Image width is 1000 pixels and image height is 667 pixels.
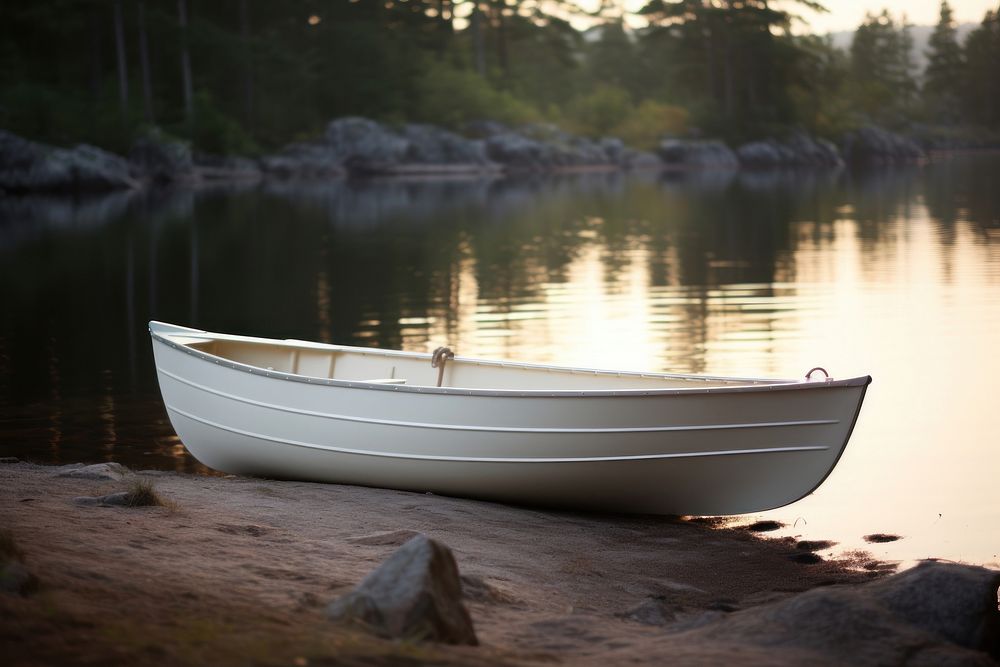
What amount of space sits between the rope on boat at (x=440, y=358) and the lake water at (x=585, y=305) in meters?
2.68

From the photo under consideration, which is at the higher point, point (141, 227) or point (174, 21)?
point (174, 21)

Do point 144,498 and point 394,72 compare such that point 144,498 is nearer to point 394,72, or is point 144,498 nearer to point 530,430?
point 530,430

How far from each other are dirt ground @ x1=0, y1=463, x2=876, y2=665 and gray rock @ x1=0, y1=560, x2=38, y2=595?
112 millimetres

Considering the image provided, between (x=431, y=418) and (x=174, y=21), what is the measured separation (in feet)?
208

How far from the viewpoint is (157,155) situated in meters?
64.1

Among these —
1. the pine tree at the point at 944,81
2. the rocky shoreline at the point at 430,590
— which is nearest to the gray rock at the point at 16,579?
the rocky shoreline at the point at 430,590

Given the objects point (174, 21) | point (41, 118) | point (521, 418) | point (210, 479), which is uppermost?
point (174, 21)

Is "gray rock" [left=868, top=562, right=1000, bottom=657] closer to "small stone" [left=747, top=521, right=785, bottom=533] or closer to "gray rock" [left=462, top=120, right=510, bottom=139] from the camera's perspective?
"small stone" [left=747, top=521, right=785, bottom=533]

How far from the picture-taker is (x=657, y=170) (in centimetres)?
9062

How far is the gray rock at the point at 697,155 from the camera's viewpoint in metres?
93.9

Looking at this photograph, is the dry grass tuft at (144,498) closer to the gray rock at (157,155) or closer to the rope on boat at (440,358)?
the rope on boat at (440,358)

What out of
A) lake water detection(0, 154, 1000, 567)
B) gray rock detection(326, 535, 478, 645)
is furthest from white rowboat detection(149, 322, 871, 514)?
gray rock detection(326, 535, 478, 645)

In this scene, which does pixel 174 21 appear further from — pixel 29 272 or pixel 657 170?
pixel 29 272

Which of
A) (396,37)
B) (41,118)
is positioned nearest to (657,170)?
(396,37)
